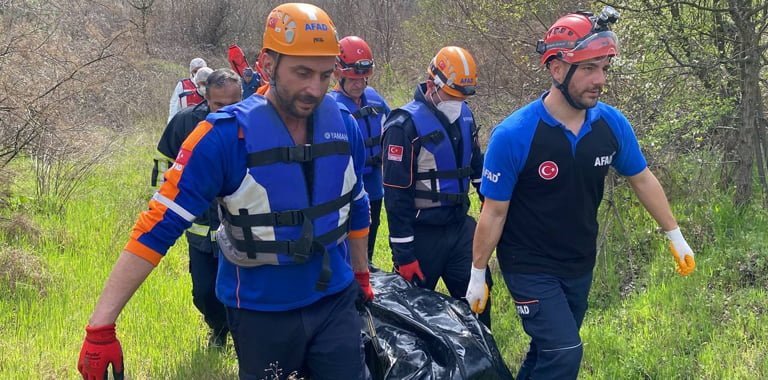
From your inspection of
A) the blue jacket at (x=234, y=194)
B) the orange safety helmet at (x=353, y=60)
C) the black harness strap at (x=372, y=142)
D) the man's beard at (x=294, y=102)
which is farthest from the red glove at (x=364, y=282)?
the orange safety helmet at (x=353, y=60)

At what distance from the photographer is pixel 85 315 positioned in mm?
5113

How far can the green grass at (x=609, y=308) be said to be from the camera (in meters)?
4.21

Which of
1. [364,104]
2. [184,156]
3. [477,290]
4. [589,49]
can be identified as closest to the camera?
[184,156]

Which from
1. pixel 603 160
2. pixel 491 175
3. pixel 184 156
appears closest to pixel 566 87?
pixel 603 160

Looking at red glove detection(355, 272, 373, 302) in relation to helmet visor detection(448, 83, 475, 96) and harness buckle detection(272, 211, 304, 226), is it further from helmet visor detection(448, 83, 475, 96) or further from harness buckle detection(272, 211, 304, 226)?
helmet visor detection(448, 83, 475, 96)

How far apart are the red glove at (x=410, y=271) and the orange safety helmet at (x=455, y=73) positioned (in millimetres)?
1127

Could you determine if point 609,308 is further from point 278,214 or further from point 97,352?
point 97,352

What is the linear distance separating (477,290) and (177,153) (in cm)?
204

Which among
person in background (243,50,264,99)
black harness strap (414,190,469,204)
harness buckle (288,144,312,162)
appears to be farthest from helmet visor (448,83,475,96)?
person in background (243,50,264,99)

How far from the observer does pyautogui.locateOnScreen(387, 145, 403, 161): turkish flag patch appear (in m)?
4.32

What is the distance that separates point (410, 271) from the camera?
4.33 meters

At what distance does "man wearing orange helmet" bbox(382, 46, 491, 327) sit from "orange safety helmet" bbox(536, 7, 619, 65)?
1.13 m

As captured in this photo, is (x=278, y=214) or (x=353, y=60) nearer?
(x=278, y=214)

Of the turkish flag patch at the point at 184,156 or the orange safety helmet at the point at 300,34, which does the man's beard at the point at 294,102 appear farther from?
the turkish flag patch at the point at 184,156
